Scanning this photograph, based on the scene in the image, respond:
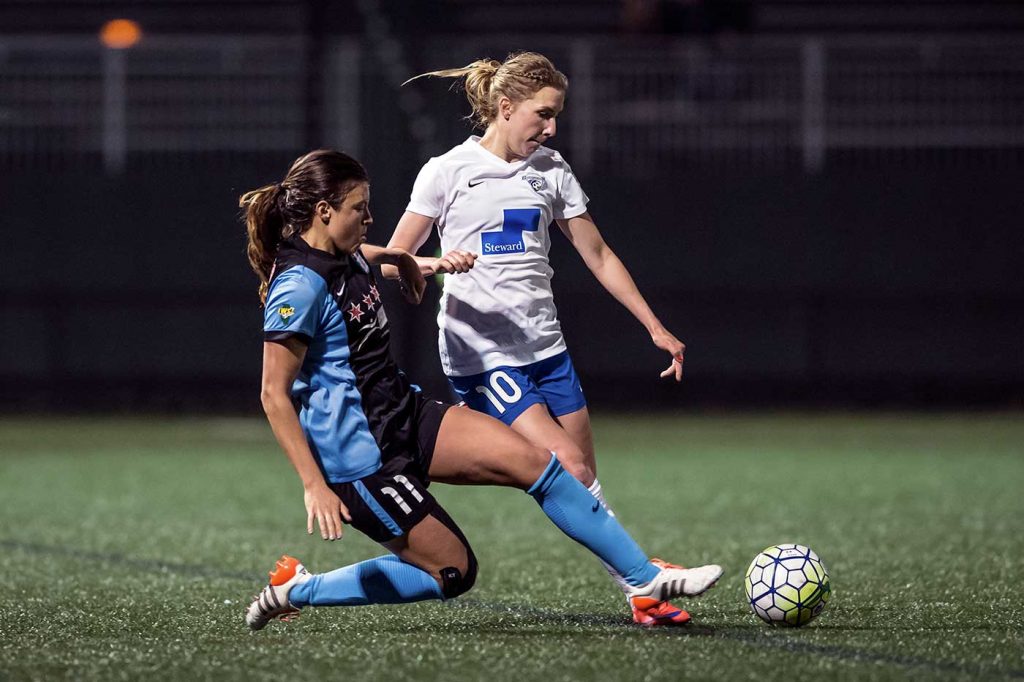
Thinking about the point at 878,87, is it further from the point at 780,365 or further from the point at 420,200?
the point at 420,200

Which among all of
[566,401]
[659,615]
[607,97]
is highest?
[607,97]

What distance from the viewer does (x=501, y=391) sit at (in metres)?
5.46

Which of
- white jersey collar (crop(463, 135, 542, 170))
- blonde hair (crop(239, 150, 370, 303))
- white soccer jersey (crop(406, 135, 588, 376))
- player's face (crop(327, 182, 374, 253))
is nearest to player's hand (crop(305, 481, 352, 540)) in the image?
blonde hair (crop(239, 150, 370, 303))

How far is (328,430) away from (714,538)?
3490 mm

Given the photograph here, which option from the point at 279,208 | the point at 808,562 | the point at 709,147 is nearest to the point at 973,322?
the point at 709,147

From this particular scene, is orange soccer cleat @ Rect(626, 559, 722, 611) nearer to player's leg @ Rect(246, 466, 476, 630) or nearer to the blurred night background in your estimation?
player's leg @ Rect(246, 466, 476, 630)

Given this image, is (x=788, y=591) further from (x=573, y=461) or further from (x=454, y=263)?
(x=454, y=263)

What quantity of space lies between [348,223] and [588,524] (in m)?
1.19

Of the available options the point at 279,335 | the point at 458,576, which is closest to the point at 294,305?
the point at 279,335

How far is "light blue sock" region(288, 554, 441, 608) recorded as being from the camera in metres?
4.83

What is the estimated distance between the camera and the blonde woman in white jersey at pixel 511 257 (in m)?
5.43

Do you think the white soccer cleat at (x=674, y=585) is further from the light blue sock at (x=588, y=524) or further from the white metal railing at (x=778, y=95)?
the white metal railing at (x=778, y=95)

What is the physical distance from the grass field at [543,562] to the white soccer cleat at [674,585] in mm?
118

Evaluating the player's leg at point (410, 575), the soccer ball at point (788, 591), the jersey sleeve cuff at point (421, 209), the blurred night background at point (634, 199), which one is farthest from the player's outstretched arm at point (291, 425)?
the blurred night background at point (634, 199)
